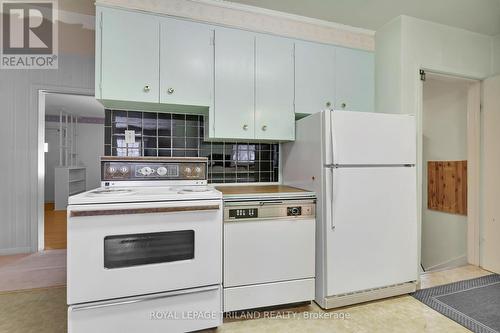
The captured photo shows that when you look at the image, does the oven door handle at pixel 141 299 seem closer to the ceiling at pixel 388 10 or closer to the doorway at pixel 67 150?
the ceiling at pixel 388 10

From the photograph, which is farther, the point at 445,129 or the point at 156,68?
the point at 445,129

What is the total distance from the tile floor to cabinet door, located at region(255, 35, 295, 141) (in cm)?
143

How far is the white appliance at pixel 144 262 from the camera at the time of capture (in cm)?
146

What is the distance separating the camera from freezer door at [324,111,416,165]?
192 centimetres

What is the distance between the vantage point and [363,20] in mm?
2449

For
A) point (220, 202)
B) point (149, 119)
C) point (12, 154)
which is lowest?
point (220, 202)

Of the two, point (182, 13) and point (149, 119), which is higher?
point (182, 13)

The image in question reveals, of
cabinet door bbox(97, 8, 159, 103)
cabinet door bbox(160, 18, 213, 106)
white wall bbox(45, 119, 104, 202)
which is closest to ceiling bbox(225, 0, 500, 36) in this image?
cabinet door bbox(160, 18, 213, 106)

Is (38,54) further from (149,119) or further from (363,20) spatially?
(363,20)

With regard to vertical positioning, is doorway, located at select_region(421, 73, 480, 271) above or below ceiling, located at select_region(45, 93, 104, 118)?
below

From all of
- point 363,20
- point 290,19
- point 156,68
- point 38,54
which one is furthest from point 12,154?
point 363,20

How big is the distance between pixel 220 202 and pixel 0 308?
6.19ft

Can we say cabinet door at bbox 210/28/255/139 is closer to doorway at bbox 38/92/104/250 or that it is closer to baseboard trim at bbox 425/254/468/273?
baseboard trim at bbox 425/254/468/273

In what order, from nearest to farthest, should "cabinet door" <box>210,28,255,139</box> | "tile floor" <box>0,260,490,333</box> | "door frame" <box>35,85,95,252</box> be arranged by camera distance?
"tile floor" <box>0,260,490,333</box> < "cabinet door" <box>210,28,255,139</box> < "door frame" <box>35,85,95,252</box>
